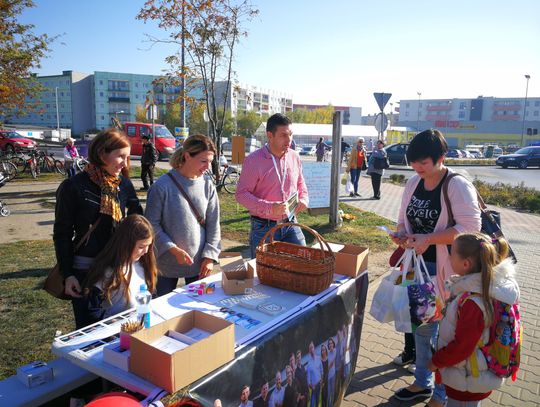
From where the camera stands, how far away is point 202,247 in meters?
2.99

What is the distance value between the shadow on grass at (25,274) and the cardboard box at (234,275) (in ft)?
12.1

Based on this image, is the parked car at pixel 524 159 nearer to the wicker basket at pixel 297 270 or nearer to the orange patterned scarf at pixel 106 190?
the wicker basket at pixel 297 270

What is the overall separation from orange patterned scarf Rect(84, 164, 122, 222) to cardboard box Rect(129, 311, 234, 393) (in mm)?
985

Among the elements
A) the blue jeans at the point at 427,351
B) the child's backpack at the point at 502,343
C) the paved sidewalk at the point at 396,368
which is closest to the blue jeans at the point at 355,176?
the paved sidewalk at the point at 396,368

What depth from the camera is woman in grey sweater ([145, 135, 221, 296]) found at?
278 centimetres

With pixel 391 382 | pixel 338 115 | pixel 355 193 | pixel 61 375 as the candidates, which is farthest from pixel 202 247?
pixel 355 193

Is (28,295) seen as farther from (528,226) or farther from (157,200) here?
(528,226)

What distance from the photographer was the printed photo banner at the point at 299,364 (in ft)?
5.32

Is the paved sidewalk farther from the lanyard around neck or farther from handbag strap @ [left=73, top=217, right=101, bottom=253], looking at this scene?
handbag strap @ [left=73, top=217, right=101, bottom=253]

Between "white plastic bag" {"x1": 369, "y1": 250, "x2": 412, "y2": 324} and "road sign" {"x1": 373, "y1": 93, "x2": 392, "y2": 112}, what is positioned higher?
"road sign" {"x1": 373, "y1": 93, "x2": 392, "y2": 112}

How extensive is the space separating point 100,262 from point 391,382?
235 centimetres

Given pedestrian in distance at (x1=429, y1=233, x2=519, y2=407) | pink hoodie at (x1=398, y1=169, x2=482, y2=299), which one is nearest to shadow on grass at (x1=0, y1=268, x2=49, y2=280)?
pink hoodie at (x1=398, y1=169, x2=482, y2=299)

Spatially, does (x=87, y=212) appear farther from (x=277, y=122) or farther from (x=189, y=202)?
(x=277, y=122)

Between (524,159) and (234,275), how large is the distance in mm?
31348
